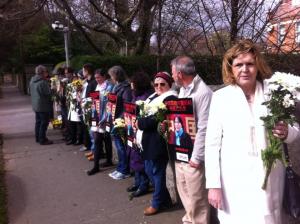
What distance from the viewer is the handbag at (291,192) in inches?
108

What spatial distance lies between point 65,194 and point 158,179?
1957 millimetres

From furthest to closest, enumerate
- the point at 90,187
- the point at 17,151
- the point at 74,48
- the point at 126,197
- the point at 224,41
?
the point at 74,48 → the point at 17,151 → the point at 224,41 → the point at 90,187 → the point at 126,197

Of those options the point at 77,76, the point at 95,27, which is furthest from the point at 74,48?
the point at 77,76

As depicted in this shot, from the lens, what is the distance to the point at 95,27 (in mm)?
13938

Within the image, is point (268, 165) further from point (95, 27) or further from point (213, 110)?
point (95, 27)

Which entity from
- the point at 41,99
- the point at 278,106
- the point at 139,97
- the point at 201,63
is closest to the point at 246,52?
the point at 278,106

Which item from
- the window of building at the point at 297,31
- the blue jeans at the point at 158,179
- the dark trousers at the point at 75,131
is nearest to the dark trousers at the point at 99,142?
the blue jeans at the point at 158,179

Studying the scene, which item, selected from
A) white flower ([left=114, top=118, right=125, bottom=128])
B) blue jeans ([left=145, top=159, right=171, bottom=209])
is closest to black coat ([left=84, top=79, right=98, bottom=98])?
white flower ([left=114, top=118, right=125, bottom=128])

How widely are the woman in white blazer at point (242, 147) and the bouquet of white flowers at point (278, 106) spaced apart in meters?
0.08

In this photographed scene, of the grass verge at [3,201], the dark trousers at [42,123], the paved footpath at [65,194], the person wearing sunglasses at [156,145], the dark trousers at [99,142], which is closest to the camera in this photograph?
the person wearing sunglasses at [156,145]

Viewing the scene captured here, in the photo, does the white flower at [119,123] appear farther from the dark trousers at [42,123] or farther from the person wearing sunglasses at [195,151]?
the dark trousers at [42,123]

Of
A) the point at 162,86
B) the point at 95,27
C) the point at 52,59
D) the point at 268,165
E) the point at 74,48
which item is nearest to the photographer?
the point at 268,165

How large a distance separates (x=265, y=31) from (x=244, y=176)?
4815mm

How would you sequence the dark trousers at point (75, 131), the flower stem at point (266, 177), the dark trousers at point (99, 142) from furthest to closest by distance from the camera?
the dark trousers at point (75, 131)
the dark trousers at point (99, 142)
the flower stem at point (266, 177)
